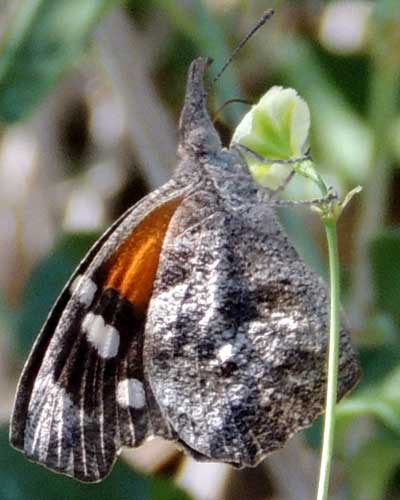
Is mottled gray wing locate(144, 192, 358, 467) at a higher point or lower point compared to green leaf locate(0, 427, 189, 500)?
higher

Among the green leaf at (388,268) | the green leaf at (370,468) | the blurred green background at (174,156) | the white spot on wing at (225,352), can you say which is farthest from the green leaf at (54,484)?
the green leaf at (388,268)

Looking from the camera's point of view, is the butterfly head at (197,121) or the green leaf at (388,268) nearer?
the butterfly head at (197,121)

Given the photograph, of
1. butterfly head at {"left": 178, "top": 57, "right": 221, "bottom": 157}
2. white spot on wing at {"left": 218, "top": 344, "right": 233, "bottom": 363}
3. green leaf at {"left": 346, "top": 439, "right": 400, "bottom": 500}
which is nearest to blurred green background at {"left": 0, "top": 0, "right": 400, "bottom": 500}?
green leaf at {"left": 346, "top": 439, "right": 400, "bottom": 500}

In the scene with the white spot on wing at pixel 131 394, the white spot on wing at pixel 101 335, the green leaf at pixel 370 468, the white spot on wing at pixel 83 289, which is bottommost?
the green leaf at pixel 370 468

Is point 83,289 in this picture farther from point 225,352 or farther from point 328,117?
point 328,117

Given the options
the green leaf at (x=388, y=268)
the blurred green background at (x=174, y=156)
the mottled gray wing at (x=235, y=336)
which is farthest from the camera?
the green leaf at (x=388, y=268)

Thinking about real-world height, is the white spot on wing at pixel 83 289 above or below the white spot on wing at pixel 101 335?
above

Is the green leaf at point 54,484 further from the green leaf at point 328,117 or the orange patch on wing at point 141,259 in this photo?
the green leaf at point 328,117

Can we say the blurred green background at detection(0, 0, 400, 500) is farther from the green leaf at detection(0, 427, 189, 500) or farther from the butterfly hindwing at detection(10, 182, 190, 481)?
the butterfly hindwing at detection(10, 182, 190, 481)

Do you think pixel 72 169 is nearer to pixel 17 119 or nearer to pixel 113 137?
pixel 113 137
